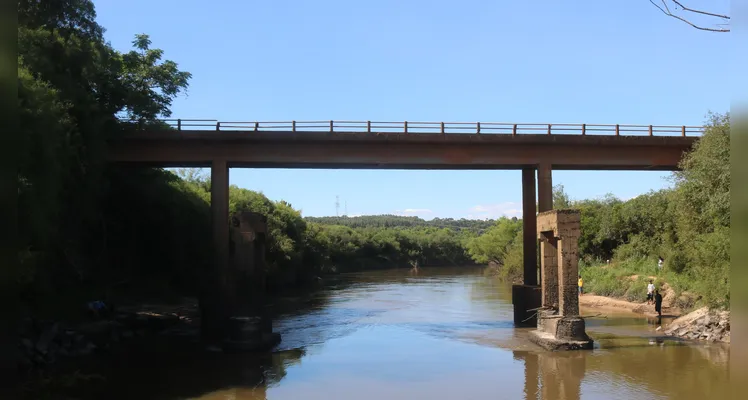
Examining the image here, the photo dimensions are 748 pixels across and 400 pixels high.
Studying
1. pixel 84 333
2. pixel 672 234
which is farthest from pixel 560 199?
pixel 84 333

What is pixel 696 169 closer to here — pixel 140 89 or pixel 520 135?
pixel 520 135

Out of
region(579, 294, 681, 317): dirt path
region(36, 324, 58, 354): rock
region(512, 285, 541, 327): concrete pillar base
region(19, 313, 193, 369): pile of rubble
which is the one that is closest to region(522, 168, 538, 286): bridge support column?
region(512, 285, 541, 327): concrete pillar base

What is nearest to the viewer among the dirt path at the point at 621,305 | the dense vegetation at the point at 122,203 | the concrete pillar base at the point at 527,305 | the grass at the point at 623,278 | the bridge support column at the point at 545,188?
the dense vegetation at the point at 122,203

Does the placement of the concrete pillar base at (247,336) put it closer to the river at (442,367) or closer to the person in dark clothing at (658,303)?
the river at (442,367)

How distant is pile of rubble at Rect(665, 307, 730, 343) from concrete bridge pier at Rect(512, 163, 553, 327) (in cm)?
686

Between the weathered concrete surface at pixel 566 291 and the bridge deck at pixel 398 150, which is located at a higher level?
the bridge deck at pixel 398 150

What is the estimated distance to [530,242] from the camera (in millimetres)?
34000

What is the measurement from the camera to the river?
1808cm

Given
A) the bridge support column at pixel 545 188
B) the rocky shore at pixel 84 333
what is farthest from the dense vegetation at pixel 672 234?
the rocky shore at pixel 84 333

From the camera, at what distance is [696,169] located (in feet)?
89.2

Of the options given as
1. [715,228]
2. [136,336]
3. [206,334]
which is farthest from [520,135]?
[136,336]

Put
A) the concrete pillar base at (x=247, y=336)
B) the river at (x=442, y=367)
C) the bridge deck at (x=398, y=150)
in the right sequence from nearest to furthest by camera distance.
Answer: the river at (x=442, y=367) < the concrete pillar base at (x=247, y=336) < the bridge deck at (x=398, y=150)

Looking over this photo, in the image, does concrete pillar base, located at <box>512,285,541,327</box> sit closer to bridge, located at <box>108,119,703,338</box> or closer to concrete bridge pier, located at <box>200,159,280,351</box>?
bridge, located at <box>108,119,703,338</box>

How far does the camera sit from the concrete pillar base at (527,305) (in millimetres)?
31578
